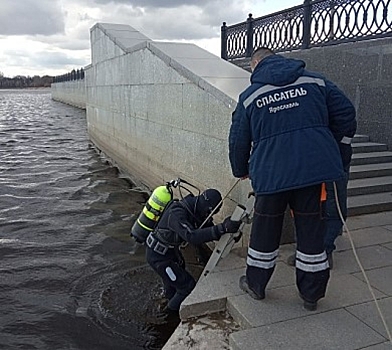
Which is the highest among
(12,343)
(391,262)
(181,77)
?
(181,77)

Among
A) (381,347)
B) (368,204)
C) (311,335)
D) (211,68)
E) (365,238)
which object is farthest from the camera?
(211,68)

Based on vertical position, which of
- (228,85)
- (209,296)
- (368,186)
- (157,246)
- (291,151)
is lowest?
(209,296)

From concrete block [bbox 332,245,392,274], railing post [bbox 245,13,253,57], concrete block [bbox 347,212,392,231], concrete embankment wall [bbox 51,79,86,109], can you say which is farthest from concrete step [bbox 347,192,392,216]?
concrete embankment wall [bbox 51,79,86,109]

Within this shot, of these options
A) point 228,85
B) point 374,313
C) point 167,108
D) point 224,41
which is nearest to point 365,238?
point 374,313

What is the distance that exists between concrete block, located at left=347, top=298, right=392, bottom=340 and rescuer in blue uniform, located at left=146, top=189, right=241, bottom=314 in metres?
1.18

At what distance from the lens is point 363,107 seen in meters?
7.91

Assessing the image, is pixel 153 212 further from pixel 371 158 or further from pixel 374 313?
pixel 371 158

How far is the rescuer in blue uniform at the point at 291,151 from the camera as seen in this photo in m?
3.16

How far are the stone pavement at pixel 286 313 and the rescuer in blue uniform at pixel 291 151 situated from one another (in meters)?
0.19

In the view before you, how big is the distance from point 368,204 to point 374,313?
8.65 ft

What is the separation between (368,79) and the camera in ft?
25.7

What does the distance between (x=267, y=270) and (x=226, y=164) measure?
2.28 m

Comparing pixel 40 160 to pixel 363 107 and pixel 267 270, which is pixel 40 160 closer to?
pixel 363 107

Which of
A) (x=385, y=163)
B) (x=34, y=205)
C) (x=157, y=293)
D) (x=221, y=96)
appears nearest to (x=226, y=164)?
(x=221, y=96)
